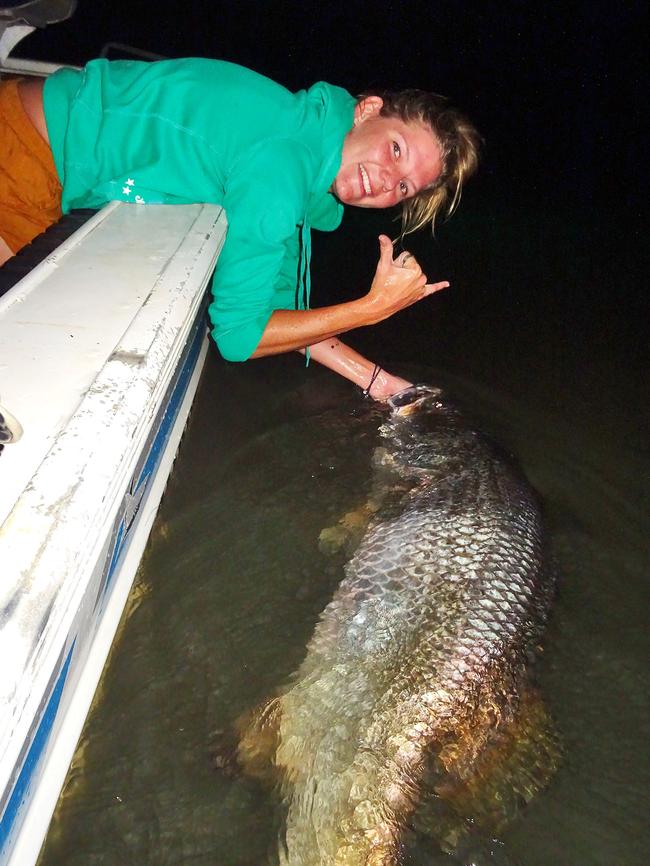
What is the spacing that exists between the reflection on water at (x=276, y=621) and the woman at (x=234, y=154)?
0.77 m

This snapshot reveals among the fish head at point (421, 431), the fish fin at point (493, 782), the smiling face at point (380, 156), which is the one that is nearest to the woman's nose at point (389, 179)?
the smiling face at point (380, 156)

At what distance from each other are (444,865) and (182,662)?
100 centimetres

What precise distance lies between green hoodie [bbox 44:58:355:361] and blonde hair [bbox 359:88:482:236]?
0.25 m

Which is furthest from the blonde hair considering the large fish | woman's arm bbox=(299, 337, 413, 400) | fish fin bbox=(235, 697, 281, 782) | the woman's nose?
fish fin bbox=(235, 697, 281, 782)

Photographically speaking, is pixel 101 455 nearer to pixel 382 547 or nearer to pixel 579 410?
pixel 382 547

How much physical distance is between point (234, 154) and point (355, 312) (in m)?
0.78

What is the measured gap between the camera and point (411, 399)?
328 cm

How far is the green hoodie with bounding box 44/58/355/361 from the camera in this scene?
198 centimetres

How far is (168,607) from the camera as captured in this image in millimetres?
2197

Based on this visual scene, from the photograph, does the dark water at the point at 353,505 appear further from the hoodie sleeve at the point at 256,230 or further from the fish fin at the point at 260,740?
the hoodie sleeve at the point at 256,230

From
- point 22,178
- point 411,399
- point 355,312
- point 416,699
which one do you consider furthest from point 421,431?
point 22,178

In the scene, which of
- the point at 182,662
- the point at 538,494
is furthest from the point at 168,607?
the point at 538,494

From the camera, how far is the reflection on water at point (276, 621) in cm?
174

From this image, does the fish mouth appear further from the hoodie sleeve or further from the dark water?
the hoodie sleeve
